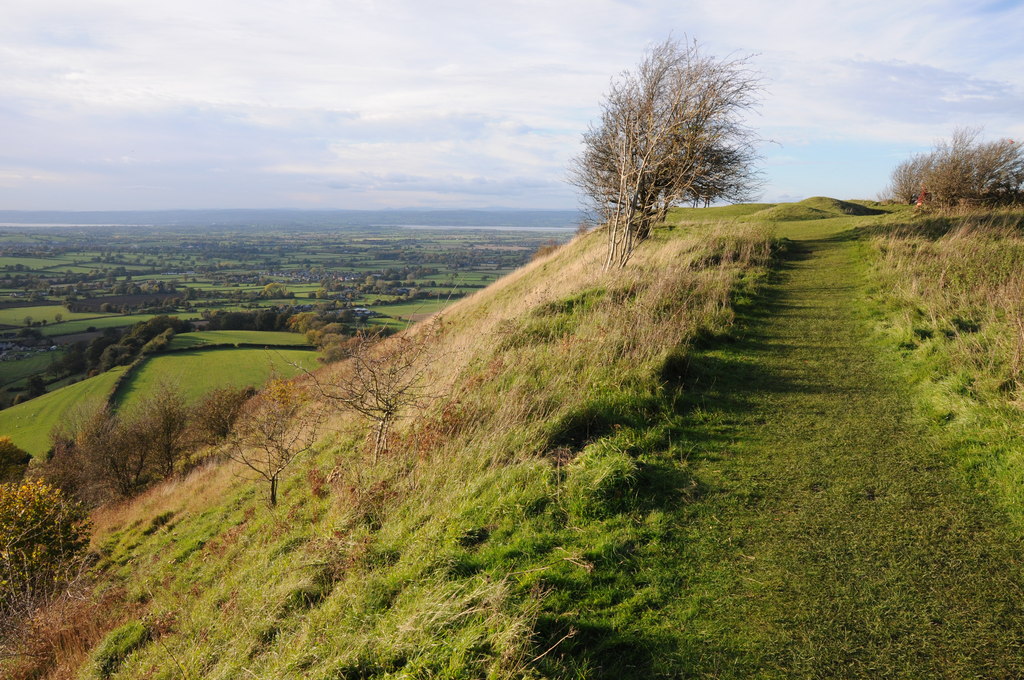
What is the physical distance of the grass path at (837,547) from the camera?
2951 millimetres

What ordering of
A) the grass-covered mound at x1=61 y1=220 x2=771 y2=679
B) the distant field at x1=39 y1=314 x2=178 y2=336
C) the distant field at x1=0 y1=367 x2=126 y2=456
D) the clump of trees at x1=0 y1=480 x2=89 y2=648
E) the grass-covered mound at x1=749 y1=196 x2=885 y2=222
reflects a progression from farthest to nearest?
the distant field at x1=39 y1=314 x2=178 y2=336 → the distant field at x1=0 y1=367 x2=126 y2=456 → the grass-covered mound at x1=749 y1=196 x2=885 y2=222 → the clump of trees at x1=0 y1=480 x2=89 y2=648 → the grass-covered mound at x1=61 y1=220 x2=771 y2=679

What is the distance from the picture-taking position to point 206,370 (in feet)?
128

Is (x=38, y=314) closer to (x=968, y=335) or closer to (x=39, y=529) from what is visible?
(x=39, y=529)

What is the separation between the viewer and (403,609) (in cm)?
360

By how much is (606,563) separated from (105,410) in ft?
123

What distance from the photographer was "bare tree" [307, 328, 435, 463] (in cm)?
624

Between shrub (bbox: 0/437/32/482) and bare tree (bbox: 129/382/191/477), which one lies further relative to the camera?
shrub (bbox: 0/437/32/482)

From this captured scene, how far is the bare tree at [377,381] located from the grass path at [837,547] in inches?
142

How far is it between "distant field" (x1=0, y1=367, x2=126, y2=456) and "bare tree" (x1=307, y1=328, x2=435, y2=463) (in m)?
35.4

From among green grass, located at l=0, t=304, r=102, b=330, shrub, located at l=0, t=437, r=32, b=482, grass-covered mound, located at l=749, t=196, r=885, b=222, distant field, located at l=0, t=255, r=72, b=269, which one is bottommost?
shrub, located at l=0, t=437, r=32, b=482

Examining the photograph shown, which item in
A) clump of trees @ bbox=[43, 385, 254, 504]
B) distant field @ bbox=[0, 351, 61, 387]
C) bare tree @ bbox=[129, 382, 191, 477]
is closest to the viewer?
clump of trees @ bbox=[43, 385, 254, 504]

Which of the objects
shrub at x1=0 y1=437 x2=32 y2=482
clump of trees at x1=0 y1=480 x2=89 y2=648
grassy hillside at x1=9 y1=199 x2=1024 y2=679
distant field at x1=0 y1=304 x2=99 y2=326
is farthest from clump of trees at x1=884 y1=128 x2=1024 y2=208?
distant field at x1=0 y1=304 x2=99 y2=326

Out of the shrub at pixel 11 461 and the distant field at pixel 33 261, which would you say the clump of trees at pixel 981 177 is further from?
the distant field at pixel 33 261

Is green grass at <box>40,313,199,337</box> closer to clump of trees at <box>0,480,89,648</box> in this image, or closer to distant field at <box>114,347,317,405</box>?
distant field at <box>114,347,317,405</box>
